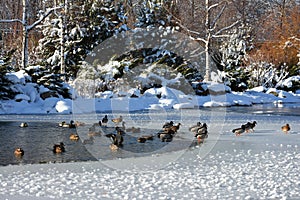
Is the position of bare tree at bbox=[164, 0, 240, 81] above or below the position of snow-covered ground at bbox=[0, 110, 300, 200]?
above

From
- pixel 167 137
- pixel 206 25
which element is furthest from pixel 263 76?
pixel 167 137

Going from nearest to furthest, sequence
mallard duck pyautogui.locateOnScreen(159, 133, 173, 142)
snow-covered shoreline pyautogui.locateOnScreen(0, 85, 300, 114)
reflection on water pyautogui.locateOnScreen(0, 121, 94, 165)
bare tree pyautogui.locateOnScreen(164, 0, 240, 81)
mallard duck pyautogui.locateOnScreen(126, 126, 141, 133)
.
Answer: reflection on water pyautogui.locateOnScreen(0, 121, 94, 165), mallard duck pyautogui.locateOnScreen(159, 133, 173, 142), mallard duck pyautogui.locateOnScreen(126, 126, 141, 133), snow-covered shoreline pyautogui.locateOnScreen(0, 85, 300, 114), bare tree pyautogui.locateOnScreen(164, 0, 240, 81)

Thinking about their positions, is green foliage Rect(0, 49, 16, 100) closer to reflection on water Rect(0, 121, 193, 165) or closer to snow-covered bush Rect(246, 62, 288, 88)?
reflection on water Rect(0, 121, 193, 165)

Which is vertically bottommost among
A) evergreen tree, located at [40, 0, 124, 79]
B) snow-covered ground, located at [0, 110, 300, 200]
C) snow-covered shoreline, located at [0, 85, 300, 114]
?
snow-covered ground, located at [0, 110, 300, 200]

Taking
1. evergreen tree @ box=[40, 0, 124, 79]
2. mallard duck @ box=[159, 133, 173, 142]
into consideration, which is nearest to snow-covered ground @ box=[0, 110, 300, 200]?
mallard duck @ box=[159, 133, 173, 142]

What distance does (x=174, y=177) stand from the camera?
183 inches

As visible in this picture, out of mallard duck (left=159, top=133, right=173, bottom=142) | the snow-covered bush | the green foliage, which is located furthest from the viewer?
the snow-covered bush

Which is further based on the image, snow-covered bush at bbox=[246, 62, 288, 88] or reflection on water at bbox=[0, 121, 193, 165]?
snow-covered bush at bbox=[246, 62, 288, 88]

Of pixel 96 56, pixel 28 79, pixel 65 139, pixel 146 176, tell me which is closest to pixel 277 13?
pixel 96 56

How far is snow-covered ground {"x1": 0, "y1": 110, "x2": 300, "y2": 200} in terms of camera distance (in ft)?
13.1

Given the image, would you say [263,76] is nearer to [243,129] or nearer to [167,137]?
Answer: [243,129]

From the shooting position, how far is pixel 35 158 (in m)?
5.88

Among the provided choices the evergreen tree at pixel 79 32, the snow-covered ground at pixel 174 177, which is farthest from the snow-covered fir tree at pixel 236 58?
the snow-covered ground at pixel 174 177

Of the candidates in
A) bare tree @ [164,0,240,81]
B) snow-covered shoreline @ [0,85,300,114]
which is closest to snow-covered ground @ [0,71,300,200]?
snow-covered shoreline @ [0,85,300,114]
